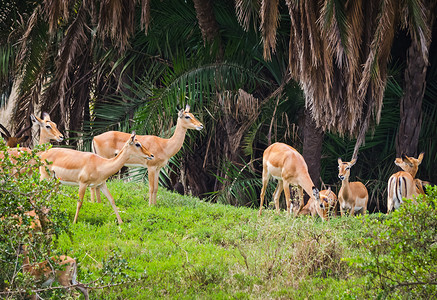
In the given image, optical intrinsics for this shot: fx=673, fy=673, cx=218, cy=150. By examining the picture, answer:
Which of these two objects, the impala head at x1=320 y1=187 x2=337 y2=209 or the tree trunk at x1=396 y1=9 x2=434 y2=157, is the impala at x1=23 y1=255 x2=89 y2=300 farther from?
the tree trunk at x1=396 y1=9 x2=434 y2=157

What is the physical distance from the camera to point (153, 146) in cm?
1023

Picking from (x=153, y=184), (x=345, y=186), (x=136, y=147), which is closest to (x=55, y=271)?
(x=136, y=147)

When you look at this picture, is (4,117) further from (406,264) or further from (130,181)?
(406,264)

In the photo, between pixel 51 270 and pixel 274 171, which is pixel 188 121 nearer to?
pixel 274 171

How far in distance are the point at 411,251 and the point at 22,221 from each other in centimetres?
312

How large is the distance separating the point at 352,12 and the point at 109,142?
4.21 m

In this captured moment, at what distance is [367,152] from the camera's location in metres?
13.8

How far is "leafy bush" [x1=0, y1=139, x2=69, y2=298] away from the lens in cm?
537

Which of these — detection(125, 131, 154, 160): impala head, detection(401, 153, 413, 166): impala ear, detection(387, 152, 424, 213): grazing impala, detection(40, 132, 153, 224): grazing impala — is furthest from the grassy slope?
detection(401, 153, 413, 166): impala ear

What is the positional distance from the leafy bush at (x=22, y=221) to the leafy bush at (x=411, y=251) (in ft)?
8.27

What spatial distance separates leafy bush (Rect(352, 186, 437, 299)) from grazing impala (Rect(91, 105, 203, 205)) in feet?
17.1

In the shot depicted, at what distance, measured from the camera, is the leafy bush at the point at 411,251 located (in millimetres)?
5211

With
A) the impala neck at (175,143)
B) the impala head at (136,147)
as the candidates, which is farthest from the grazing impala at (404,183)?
the impala head at (136,147)

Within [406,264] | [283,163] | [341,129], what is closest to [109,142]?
[283,163]
